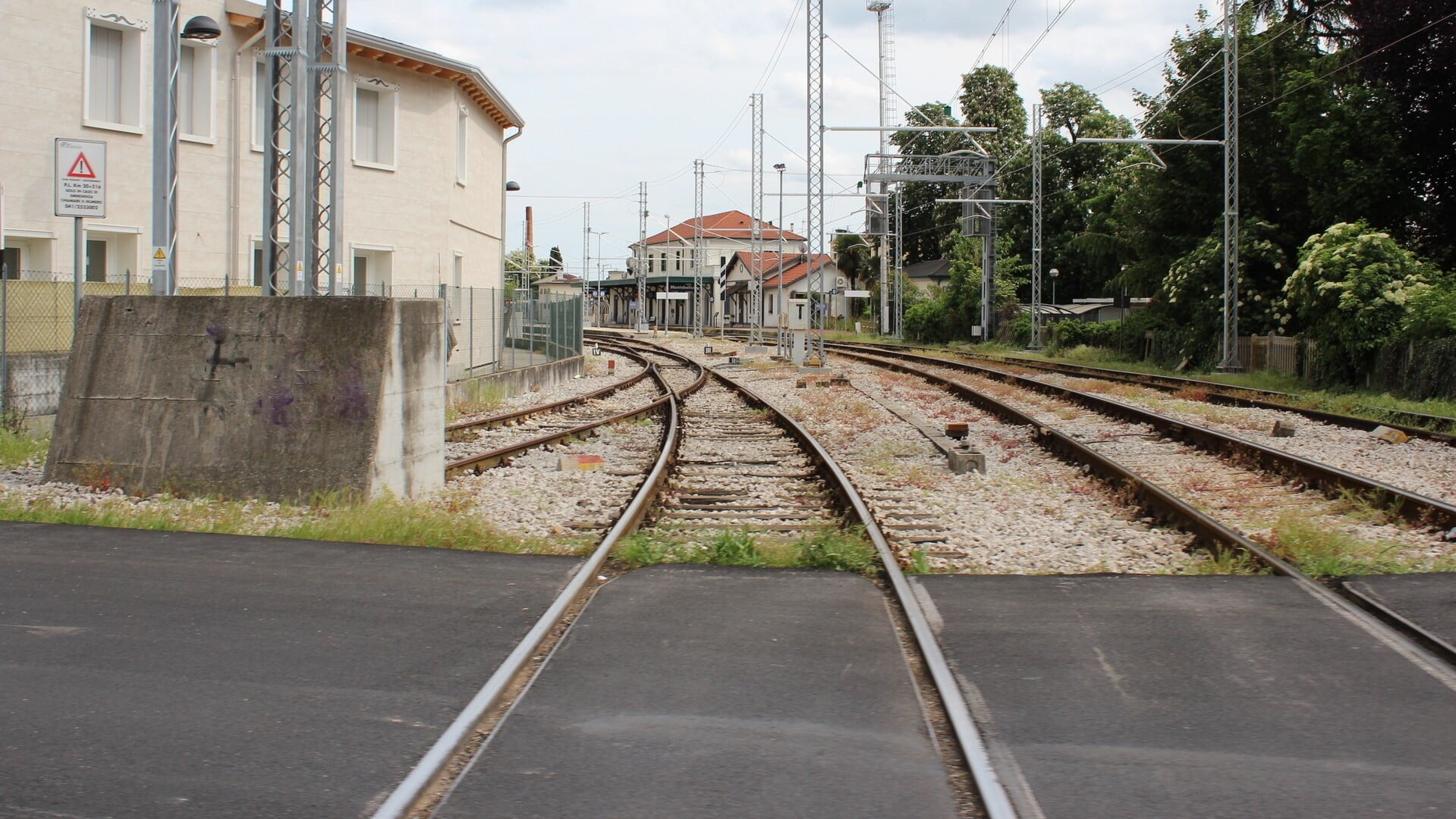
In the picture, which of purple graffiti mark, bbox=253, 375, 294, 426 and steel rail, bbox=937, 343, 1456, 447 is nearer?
purple graffiti mark, bbox=253, 375, 294, 426

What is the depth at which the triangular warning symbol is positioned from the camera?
1257 cm

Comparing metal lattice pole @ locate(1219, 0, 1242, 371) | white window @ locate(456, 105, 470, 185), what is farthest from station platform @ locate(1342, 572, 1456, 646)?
white window @ locate(456, 105, 470, 185)

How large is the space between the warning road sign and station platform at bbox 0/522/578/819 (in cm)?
565

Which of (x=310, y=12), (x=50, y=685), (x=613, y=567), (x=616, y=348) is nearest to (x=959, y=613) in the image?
(x=613, y=567)

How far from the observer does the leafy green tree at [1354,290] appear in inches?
928

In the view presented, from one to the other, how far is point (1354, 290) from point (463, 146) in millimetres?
19881

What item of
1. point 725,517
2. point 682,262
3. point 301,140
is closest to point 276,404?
point 725,517

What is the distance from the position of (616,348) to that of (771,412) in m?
35.2

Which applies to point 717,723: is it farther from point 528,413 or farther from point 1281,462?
point 528,413

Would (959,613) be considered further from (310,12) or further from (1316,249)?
(1316,249)

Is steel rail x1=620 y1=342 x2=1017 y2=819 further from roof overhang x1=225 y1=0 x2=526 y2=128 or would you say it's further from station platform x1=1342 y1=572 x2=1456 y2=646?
roof overhang x1=225 y1=0 x2=526 y2=128

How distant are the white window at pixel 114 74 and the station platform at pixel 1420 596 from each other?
21.2 m

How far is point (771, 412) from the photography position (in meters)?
19.2

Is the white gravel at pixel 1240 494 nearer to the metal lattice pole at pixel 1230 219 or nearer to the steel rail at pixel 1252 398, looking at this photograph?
the steel rail at pixel 1252 398
